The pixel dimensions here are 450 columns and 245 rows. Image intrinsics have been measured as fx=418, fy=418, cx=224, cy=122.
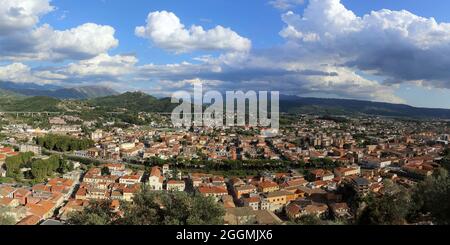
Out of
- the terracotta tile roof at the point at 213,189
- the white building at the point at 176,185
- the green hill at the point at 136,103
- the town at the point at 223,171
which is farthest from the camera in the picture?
the green hill at the point at 136,103

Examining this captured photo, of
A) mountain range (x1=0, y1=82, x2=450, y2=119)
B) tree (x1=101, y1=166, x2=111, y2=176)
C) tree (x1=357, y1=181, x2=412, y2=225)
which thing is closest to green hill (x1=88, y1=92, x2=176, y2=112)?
mountain range (x1=0, y1=82, x2=450, y2=119)

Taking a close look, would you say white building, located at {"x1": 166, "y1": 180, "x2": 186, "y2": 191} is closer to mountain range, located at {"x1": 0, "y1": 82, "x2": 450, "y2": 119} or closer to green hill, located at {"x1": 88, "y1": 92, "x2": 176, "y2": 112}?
mountain range, located at {"x1": 0, "y1": 82, "x2": 450, "y2": 119}

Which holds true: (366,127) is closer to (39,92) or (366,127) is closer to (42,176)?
(42,176)

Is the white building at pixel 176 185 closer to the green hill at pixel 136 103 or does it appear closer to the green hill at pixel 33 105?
the green hill at pixel 33 105

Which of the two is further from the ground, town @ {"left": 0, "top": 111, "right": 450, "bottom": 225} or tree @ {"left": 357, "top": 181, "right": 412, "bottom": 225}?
tree @ {"left": 357, "top": 181, "right": 412, "bottom": 225}

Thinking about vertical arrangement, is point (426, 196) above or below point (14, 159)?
above

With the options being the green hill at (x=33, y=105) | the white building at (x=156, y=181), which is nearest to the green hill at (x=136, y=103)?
the green hill at (x=33, y=105)

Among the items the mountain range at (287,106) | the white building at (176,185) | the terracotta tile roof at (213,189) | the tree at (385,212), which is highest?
the mountain range at (287,106)

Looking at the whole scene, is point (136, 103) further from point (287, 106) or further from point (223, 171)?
point (223, 171)
